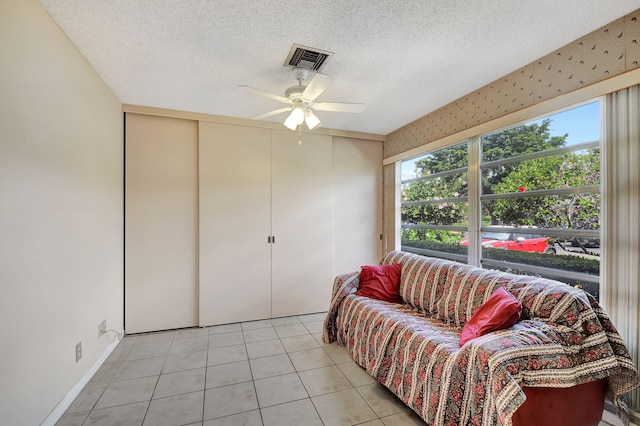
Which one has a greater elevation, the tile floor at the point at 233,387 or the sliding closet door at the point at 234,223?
the sliding closet door at the point at 234,223

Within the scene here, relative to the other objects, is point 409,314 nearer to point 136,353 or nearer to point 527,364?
point 527,364

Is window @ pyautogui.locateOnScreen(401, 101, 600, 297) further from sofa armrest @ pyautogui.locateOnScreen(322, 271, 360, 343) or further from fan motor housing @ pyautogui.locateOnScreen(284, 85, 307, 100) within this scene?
fan motor housing @ pyautogui.locateOnScreen(284, 85, 307, 100)

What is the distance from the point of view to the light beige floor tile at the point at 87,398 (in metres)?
2.00

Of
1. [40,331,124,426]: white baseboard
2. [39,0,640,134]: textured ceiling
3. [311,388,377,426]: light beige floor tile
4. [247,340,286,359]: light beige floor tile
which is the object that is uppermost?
[39,0,640,134]: textured ceiling

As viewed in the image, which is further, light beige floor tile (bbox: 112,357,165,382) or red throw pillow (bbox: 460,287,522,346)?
light beige floor tile (bbox: 112,357,165,382)

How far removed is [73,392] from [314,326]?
2235mm

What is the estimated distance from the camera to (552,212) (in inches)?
91.0

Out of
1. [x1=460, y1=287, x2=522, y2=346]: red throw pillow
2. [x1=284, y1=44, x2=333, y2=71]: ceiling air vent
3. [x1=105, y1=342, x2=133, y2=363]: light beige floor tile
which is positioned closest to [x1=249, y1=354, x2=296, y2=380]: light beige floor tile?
[x1=105, y1=342, x2=133, y2=363]: light beige floor tile

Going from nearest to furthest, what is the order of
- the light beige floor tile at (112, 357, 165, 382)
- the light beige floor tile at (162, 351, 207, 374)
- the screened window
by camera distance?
1. the screened window
2. the light beige floor tile at (112, 357, 165, 382)
3. the light beige floor tile at (162, 351, 207, 374)

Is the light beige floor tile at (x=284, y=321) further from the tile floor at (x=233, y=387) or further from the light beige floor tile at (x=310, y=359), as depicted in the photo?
the light beige floor tile at (x=310, y=359)

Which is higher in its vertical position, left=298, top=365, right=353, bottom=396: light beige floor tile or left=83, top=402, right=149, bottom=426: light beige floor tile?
left=83, top=402, right=149, bottom=426: light beige floor tile

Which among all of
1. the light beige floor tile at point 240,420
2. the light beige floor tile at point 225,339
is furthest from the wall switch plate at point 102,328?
the light beige floor tile at point 240,420

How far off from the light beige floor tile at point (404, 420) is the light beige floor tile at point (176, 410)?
4.04ft

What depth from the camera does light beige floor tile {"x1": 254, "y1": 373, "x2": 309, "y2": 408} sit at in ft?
6.88
